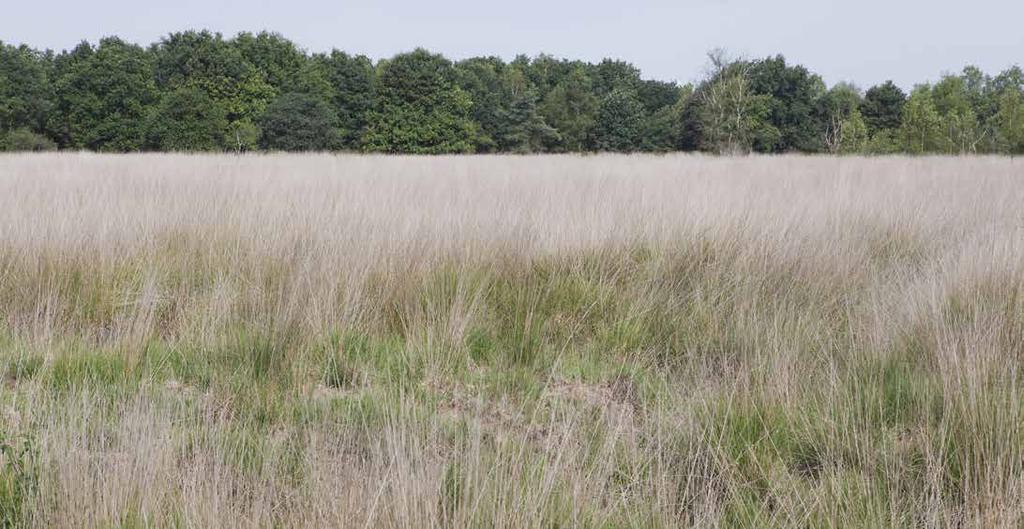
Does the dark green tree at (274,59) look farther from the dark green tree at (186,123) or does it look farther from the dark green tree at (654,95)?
the dark green tree at (654,95)

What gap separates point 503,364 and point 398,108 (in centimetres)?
3853

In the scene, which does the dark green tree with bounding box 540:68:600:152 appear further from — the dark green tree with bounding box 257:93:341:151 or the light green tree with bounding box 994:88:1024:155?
the light green tree with bounding box 994:88:1024:155

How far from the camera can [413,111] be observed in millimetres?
39938

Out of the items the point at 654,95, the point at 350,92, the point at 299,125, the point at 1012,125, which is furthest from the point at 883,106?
the point at 299,125

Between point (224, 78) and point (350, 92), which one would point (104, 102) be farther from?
point (350, 92)

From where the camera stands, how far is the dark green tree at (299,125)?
34781mm

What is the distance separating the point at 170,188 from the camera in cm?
711

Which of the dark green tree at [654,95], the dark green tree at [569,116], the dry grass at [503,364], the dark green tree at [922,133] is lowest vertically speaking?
the dry grass at [503,364]

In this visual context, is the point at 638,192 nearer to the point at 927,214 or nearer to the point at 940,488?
the point at 927,214

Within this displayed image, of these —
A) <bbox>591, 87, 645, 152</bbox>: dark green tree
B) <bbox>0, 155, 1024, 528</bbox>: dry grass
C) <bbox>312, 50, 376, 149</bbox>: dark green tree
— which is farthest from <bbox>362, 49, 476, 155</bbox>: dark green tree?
<bbox>0, 155, 1024, 528</bbox>: dry grass

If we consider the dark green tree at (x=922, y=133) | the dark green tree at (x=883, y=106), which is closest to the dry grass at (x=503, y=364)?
the dark green tree at (x=922, y=133)

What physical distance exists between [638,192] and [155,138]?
32111 mm

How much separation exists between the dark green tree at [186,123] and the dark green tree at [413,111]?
9234 mm

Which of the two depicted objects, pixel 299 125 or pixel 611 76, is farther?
pixel 611 76
